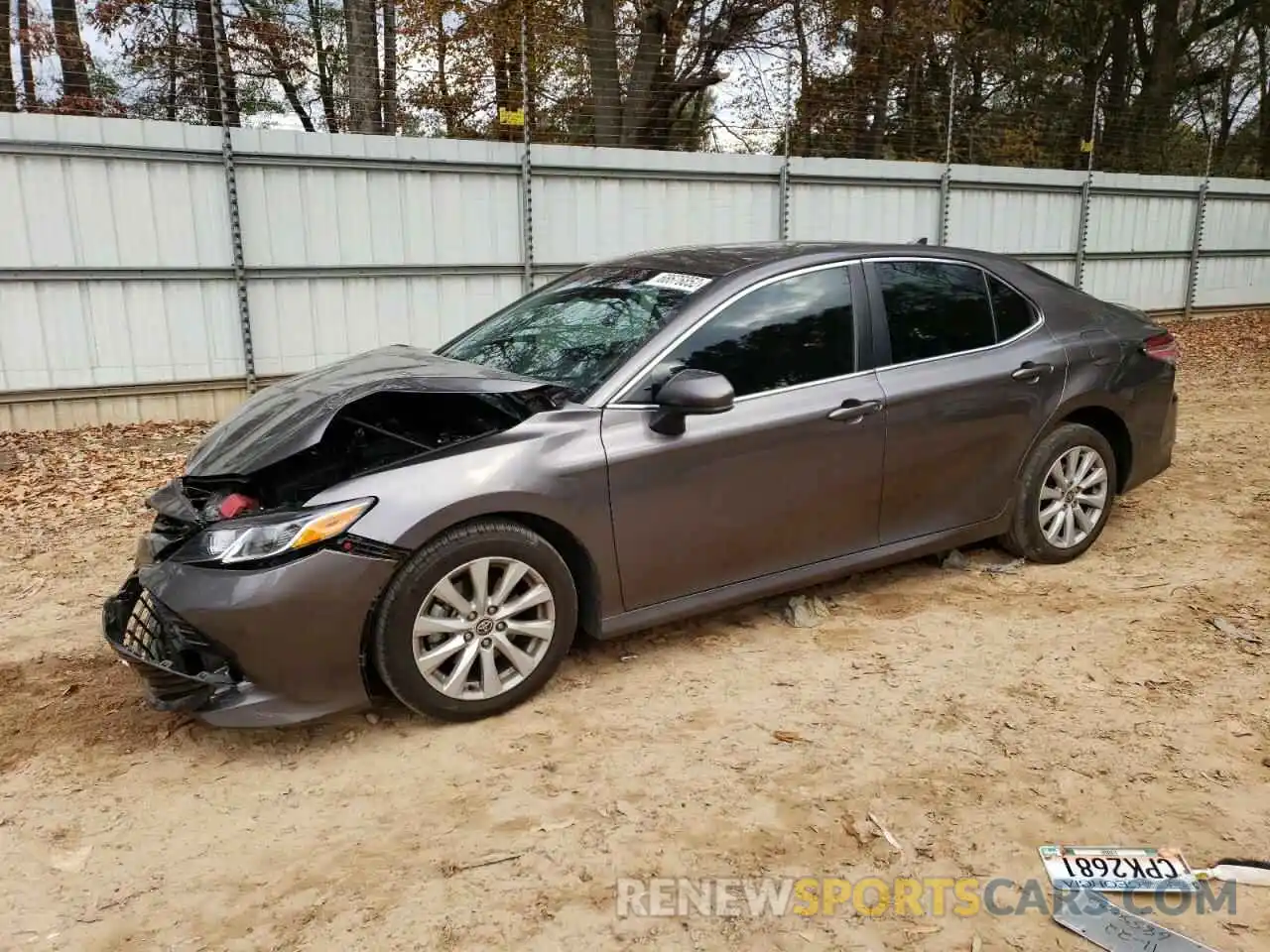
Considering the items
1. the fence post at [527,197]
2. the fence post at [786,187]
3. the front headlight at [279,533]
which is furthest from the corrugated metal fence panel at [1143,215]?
the front headlight at [279,533]

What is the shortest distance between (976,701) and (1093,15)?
896 inches

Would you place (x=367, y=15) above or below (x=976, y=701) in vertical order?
above

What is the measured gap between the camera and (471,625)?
3.21 m

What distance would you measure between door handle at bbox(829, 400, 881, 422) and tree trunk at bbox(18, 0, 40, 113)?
871cm

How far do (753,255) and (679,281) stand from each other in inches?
15.5

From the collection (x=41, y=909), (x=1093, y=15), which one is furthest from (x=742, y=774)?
(x=1093, y=15)

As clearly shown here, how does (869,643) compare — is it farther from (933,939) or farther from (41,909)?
(41,909)

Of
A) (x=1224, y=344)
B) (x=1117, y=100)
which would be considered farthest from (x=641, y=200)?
(x=1117, y=100)

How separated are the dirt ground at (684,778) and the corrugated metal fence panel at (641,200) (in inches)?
249

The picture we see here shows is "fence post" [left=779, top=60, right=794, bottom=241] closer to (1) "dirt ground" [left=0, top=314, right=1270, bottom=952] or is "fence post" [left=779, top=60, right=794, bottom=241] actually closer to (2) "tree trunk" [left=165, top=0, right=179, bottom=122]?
(2) "tree trunk" [left=165, top=0, right=179, bottom=122]

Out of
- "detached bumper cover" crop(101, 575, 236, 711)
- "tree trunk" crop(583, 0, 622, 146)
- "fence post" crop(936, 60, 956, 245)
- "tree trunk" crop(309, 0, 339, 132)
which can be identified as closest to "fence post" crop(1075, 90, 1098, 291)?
"fence post" crop(936, 60, 956, 245)

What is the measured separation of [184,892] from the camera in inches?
98.6

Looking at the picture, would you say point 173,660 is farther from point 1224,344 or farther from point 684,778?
point 1224,344

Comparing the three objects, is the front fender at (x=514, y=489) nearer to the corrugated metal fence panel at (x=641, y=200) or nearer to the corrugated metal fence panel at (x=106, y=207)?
the corrugated metal fence panel at (x=106, y=207)
